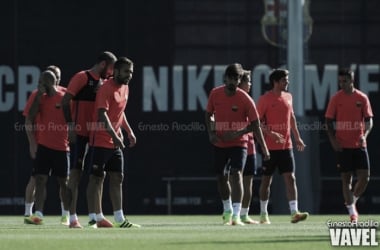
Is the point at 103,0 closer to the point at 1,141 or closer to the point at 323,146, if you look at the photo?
the point at 1,141

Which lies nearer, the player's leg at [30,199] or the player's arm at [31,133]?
the player's arm at [31,133]

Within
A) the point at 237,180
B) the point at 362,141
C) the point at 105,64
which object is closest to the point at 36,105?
the point at 105,64

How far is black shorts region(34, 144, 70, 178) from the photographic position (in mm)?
16734

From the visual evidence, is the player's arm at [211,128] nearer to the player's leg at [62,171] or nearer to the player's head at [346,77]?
the player's head at [346,77]

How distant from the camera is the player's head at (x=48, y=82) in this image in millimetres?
16734

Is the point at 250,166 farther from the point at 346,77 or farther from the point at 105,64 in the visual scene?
the point at 105,64

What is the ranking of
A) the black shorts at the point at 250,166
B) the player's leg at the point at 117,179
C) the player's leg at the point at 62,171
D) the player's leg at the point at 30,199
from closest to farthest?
the player's leg at the point at 117,179 < the player's leg at the point at 62,171 < the black shorts at the point at 250,166 < the player's leg at the point at 30,199

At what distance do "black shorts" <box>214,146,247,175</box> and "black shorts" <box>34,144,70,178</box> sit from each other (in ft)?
5.96

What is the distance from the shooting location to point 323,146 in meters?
23.3

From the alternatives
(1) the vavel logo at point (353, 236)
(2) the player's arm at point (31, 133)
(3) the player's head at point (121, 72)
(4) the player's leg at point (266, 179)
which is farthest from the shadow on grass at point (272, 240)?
(2) the player's arm at point (31, 133)

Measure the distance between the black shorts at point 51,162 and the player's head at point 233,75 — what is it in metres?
2.18

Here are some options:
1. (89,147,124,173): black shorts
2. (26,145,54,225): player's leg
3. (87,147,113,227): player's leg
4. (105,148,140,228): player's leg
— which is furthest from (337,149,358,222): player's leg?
(26,145,54,225): player's leg

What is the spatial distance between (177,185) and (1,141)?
3013mm

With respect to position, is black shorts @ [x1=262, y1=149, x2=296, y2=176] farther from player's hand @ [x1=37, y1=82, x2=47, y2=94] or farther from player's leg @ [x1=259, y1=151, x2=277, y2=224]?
player's hand @ [x1=37, y1=82, x2=47, y2=94]
